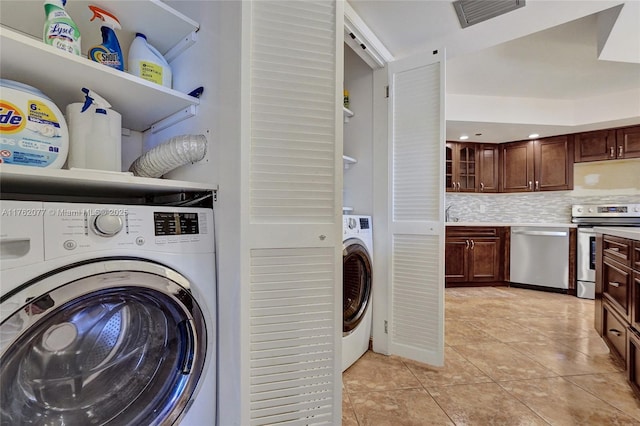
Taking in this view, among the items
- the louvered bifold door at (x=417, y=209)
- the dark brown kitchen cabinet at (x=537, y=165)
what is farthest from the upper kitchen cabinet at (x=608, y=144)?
the louvered bifold door at (x=417, y=209)

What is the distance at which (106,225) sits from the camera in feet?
2.59

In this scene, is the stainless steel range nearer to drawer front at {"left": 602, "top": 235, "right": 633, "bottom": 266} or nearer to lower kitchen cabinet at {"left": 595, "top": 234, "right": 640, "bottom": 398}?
lower kitchen cabinet at {"left": 595, "top": 234, "right": 640, "bottom": 398}

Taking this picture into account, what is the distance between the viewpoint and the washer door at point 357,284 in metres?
1.89

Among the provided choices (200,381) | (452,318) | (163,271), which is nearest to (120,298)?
(163,271)

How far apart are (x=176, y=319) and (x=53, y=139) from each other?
0.63 m

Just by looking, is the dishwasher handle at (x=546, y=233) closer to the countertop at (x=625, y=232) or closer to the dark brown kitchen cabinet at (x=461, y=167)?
the dark brown kitchen cabinet at (x=461, y=167)

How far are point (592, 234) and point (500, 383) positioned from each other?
3.01m

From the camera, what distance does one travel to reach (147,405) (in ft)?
2.94

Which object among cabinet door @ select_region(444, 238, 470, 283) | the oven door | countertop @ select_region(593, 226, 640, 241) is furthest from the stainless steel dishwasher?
countertop @ select_region(593, 226, 640, 241)

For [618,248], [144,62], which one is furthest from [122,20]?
[618,248]

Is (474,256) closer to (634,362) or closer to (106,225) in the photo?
(634,362)

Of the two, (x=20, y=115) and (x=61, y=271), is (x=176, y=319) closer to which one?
(x=61, y=271)

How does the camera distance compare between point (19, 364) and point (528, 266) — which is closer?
point (19, 364)

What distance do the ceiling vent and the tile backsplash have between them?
326cm
